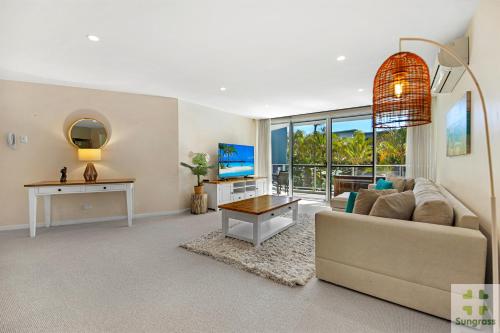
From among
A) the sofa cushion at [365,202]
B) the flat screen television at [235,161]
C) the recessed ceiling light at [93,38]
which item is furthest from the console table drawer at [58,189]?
the sofa cushion at [365,202]

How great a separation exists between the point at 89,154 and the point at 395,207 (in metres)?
4.38

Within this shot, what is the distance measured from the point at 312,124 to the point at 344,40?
3787 millimetres

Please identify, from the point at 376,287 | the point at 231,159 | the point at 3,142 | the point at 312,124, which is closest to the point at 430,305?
the point at 376,287

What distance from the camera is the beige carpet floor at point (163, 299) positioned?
1492 millimetres

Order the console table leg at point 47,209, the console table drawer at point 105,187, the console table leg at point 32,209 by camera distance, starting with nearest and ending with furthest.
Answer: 1. the console table leg at point 32,209
2. the console table drawer at point 105,187
3. the console table leg at point 47,209

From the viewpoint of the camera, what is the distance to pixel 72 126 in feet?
12.4

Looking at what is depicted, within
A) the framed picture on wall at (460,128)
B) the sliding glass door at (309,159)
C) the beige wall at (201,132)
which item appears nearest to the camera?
the framed picture on wall at (460,128)

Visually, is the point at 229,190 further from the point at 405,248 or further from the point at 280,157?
the point at 405,248

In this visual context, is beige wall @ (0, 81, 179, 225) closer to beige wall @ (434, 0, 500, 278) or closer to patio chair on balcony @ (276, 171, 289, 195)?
patio chair on balcony @ (276, 171, 289, 195)

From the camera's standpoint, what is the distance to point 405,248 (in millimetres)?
1601

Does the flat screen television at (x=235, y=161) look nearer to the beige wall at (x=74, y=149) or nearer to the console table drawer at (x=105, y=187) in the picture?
the beige wall at (x=74, y=149)

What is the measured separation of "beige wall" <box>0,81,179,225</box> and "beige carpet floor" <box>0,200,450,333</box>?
4.29 ft

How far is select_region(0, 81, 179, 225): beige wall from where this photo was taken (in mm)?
3482

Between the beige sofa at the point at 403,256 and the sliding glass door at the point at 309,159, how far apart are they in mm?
4208
